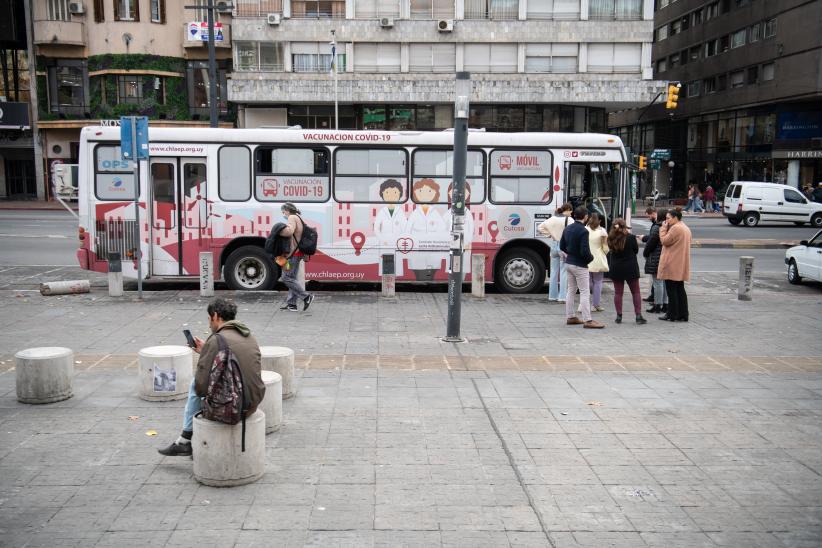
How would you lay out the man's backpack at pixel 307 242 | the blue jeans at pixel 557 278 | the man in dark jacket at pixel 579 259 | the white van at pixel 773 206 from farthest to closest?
the white van at pixel 773 206, the blue jeans at pixel 557 278, the man's backpack at pixel 307 242, the man in dark jacket at pixel 579 259

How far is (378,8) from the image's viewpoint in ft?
135

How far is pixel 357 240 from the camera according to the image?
14.7 metres

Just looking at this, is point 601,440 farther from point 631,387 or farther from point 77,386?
point 77,386

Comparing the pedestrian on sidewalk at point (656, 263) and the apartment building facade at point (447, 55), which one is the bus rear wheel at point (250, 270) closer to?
the pedestrian on sidewalk at point (656, 263)

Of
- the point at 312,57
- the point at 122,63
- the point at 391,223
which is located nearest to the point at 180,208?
the point at 391,223

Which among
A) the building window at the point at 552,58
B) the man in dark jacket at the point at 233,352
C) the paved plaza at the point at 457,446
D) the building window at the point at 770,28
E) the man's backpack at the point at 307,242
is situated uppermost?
the building window at the point at 770,28

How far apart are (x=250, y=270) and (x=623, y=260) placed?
727 centimetres

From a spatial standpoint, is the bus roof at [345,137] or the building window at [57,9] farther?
the building window at [57,9]

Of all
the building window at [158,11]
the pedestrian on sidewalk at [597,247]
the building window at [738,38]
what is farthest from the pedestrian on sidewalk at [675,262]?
the building window at [738,38]

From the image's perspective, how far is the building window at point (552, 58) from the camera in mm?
40812

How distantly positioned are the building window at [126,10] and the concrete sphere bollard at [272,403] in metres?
41.5

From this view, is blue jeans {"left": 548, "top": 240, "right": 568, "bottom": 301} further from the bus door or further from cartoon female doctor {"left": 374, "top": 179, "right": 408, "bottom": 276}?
the bus door

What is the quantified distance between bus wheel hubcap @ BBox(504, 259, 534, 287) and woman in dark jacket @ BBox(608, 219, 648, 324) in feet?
9.86

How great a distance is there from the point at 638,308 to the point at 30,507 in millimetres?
9474
